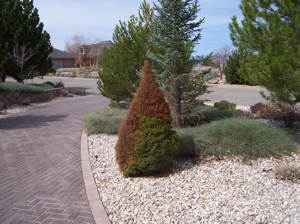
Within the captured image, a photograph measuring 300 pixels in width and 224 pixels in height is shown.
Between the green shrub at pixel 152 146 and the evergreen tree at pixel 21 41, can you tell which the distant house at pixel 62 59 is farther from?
the green shrub at pixel 152 146

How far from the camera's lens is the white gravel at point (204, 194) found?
3.22 m

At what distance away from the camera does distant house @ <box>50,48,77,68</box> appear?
57.5 meters

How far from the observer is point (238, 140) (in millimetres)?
5086

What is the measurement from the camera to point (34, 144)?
21.0 feet

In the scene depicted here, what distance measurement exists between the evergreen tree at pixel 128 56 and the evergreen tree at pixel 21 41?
27.8 feet

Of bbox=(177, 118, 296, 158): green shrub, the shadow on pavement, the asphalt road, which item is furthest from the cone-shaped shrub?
the asphalt road

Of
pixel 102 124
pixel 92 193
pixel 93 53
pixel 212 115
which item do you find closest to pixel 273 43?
pixel 212 115

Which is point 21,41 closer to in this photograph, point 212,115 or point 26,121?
point 26,121

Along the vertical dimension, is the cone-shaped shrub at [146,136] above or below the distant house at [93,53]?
below

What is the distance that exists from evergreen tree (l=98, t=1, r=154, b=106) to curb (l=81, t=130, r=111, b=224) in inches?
130

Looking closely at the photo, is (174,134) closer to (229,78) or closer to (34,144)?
(34,144)

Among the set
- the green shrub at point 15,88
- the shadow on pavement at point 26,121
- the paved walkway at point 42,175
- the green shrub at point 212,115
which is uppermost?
the green shrub at point 15,88

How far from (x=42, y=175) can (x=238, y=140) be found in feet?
12.0

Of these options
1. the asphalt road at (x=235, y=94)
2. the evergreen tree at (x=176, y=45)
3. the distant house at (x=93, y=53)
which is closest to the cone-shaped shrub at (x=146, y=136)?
the evergreen tree at (x=176, y=45)
